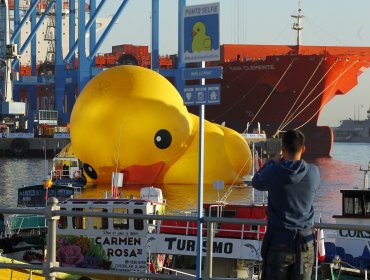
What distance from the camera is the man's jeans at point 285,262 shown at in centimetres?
768

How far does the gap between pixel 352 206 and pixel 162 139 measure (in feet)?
57.8

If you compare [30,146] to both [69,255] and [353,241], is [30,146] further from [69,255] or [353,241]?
[353,241]

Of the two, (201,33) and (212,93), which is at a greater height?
(201,33)

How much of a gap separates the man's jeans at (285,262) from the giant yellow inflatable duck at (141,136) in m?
27.4

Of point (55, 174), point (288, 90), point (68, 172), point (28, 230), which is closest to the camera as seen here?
point (28, 230)

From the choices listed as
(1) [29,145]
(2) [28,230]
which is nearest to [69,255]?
(2) [28,230]

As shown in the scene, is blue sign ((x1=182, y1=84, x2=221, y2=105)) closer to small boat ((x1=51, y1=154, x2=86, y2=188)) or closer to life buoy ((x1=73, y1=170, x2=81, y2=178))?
small boat ((x1=51, y1=154, x2=86, y2=188))

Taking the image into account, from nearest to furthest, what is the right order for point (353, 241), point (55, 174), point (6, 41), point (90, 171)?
point (353, 241) < point (90, 171) < point (55, 174) < point (6, 41)

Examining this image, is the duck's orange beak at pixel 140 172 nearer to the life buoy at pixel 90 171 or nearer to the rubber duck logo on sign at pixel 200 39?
the life buoy at pixel 90 171

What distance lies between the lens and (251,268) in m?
17.8

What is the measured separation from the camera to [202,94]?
9773 mm

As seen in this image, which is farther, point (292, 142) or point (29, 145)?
point (29, 145)

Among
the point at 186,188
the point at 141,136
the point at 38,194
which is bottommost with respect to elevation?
the point at 186,188

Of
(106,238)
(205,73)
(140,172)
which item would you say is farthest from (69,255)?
(140,172)
